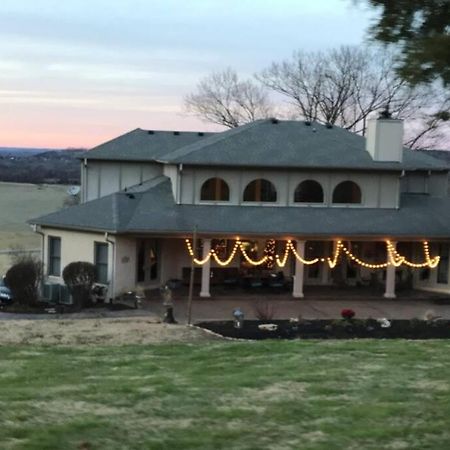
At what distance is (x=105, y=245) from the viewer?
24.8 m

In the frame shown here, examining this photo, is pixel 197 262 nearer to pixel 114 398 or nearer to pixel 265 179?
pixel 265 179

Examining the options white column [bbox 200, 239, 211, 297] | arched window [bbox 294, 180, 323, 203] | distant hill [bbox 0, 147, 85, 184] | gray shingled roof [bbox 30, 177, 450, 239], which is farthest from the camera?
distant hill [bbox 0, 147, 85, 184]

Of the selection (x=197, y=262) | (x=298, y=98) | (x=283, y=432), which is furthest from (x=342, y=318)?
(x=298, y=98)

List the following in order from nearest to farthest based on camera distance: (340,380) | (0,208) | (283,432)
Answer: (283,432)
(340,380)
(0,208)

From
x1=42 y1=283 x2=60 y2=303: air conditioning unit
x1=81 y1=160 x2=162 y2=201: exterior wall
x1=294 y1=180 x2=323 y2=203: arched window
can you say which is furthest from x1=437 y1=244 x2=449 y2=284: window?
x1=42 y1=283 x2=60 y2=303: air conditioning unit

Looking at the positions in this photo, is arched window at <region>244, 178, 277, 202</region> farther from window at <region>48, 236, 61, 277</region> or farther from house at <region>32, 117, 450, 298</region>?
window at <region>48, 236, 61, 277</region>

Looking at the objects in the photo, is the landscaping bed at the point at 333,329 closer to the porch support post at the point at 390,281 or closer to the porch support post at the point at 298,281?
the porch support post at the point at 298,281

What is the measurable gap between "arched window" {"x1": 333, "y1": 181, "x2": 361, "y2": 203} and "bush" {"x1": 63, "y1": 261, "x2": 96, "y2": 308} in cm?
857

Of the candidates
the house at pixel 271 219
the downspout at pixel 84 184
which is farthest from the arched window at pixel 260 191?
the downspout at pixel 84 184

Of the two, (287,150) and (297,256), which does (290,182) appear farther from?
(297,256)

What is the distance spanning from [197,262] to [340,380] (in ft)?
53.6

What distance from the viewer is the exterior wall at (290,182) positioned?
85.3 feet

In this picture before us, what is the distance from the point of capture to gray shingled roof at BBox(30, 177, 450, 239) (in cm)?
2477

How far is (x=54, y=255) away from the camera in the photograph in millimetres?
26250
